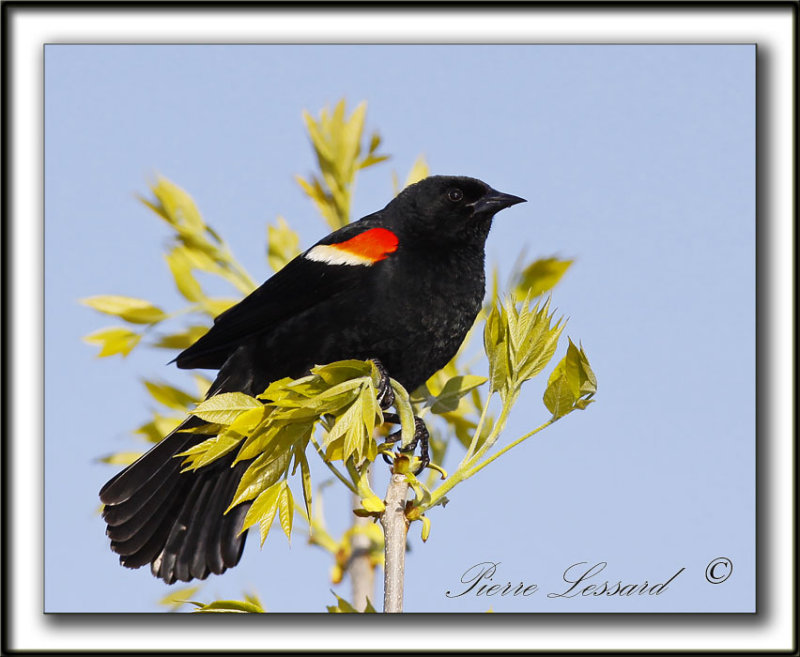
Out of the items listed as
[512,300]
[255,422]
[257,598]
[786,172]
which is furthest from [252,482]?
[786,172]

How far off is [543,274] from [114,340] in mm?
1319

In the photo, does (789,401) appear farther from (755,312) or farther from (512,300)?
(512,300)

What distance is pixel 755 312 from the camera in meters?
2.28

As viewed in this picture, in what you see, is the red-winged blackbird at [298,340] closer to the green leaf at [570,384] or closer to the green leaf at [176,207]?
the green leaf at [176,207]

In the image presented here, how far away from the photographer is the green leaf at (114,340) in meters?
3.01

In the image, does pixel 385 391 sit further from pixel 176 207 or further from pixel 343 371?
pixel 176 207

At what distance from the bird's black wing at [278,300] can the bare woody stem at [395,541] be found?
3.64 ft

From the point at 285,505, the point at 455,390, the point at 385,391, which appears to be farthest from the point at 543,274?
the point at 285,505

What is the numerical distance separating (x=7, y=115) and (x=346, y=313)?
111cm

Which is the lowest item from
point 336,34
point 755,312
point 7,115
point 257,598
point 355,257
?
point 257,598

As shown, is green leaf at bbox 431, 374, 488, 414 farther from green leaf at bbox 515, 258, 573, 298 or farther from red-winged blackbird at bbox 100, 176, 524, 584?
green leaf at bbox 515, 258, 573, 298

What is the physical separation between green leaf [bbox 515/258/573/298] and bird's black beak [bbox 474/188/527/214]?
56 cm

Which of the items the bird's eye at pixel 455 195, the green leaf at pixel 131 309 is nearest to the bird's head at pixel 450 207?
the bird's eye at pixel 455 195

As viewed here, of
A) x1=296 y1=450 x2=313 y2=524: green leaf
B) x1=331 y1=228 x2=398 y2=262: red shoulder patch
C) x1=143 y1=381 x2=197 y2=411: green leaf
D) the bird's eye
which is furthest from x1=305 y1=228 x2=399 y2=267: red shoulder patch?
x1=296 y1=450 x2=313 y2=524: green leaf
